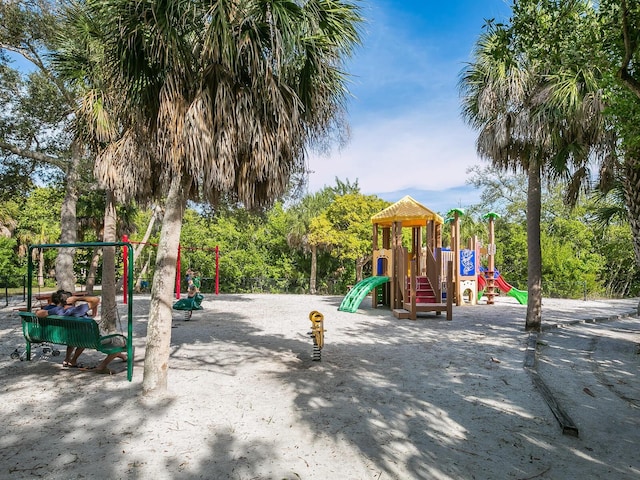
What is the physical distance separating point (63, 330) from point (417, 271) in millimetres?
13123

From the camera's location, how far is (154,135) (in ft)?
18.2

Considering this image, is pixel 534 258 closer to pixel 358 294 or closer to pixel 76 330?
pixel 358 294

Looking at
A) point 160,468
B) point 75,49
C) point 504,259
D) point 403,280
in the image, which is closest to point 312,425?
point 160,468

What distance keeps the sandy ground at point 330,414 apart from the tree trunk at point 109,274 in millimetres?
1053

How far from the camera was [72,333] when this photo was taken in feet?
19.7

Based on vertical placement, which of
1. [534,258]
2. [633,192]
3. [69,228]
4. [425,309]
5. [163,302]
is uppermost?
[633,192]

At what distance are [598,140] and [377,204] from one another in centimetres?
2111

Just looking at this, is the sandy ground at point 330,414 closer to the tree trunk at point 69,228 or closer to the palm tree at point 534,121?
the tree trunk at point 69,228

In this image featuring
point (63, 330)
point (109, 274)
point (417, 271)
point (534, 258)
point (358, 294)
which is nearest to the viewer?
point (63, 330)

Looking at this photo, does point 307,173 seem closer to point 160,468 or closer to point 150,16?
point 150,16

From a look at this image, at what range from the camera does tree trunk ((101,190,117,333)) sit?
916 centimetres

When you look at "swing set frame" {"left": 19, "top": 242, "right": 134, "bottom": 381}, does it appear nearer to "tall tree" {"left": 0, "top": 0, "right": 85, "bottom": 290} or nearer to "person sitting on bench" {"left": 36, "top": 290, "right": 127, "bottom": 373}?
"person sitting on bench" {"left": 36, "top": 290, "right": 127, "bottom": 373}

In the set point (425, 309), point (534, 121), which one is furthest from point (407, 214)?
point (534, 121)

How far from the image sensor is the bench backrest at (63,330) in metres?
5.82
